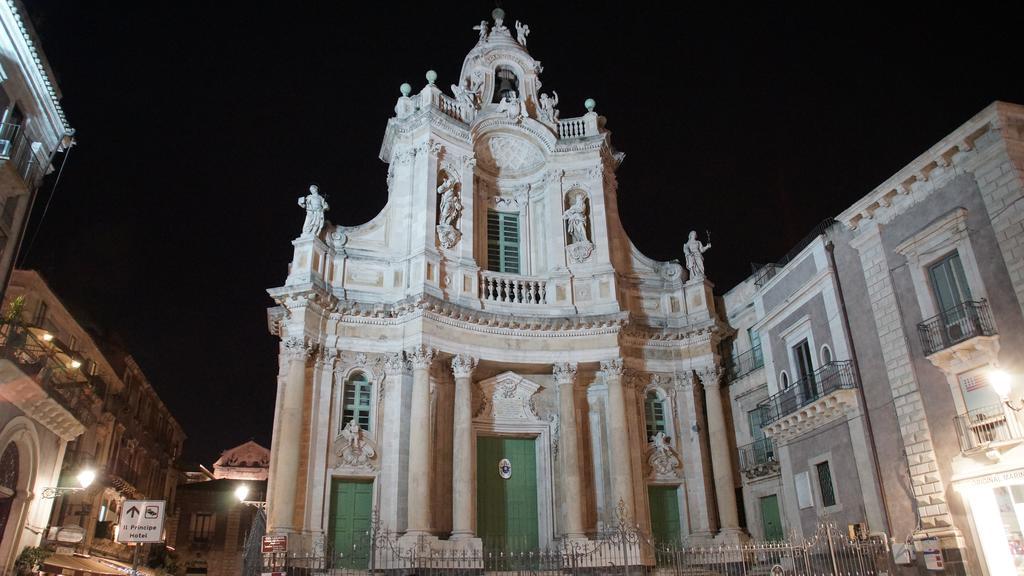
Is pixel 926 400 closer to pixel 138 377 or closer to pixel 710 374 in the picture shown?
pixel 710 374

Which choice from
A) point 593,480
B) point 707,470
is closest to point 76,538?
point 593,480

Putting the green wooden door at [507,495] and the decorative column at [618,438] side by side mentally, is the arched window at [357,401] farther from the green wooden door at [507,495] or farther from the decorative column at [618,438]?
the decorative column at [618,438]

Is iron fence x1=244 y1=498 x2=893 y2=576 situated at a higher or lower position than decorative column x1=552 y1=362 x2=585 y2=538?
A: lower

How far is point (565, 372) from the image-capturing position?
71.9ft

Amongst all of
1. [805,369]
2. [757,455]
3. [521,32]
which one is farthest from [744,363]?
[521,32]

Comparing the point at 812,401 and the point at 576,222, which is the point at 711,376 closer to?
the point at 812,401

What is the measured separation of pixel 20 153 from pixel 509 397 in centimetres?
1431

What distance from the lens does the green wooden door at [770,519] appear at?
20.7 m

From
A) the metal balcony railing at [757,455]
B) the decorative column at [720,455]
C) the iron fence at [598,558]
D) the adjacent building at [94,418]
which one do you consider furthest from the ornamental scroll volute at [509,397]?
the adjacent building at [94,418]

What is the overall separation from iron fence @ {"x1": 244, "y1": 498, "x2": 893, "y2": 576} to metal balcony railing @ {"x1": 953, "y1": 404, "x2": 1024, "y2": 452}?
3324 millimetres

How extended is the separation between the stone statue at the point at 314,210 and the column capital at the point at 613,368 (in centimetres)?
982

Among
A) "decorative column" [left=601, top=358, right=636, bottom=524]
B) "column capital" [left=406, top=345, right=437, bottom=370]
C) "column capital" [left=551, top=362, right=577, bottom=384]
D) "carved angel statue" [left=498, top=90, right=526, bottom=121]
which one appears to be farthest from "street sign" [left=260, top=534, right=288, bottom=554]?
"carved angel statue" [left=498, top=90, right=526, bottom=121]

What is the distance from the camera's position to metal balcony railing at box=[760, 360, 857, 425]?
58.2 ft

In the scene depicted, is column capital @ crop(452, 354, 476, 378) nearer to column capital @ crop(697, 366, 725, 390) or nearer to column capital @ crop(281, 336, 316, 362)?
column capital @ crop(281, 336, 316, 362)
